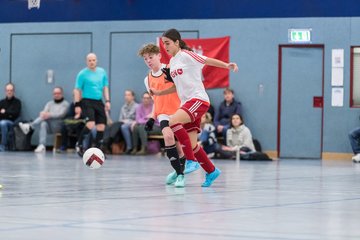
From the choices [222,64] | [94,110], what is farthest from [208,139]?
[222,64]

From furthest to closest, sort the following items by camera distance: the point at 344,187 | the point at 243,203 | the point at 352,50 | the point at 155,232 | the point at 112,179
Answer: the point at 352,50 < the point at 112,179 < the point at 344,187 < the point at 243,203 < the point at 155,232

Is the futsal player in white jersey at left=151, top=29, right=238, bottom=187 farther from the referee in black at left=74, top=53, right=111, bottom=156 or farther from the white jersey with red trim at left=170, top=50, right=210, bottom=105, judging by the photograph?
the referee in black at left=74, top=53, right=111, bottom=156

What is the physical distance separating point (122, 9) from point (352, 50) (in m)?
6.08

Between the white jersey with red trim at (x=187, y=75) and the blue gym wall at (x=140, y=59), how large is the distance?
11645 millimetres

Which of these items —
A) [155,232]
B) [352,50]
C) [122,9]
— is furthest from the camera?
[122,9]

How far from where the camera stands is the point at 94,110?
17984 mm

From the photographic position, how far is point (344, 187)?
36.8 ft

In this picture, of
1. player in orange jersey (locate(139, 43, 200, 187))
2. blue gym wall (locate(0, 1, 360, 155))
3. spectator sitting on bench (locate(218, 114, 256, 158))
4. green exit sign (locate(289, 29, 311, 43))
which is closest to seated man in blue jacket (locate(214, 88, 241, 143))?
blue gym wall (locate(0, 1, 360, 155))

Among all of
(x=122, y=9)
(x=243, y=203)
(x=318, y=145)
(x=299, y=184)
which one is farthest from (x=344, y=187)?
(x=122, y=9)

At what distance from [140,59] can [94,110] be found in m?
5.79

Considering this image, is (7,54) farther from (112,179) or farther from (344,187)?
(344,187)

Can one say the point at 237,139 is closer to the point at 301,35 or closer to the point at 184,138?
the point at 301,35

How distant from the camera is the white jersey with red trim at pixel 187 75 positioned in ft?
34.8

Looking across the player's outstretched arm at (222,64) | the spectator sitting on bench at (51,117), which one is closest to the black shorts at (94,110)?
the spectator sitting on bench at (51,117)
